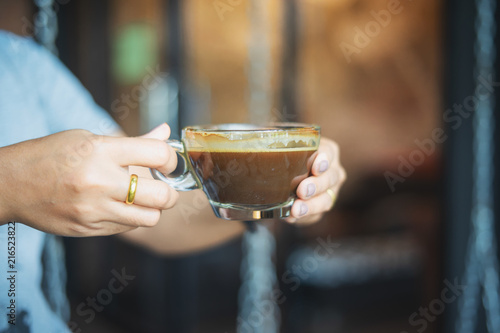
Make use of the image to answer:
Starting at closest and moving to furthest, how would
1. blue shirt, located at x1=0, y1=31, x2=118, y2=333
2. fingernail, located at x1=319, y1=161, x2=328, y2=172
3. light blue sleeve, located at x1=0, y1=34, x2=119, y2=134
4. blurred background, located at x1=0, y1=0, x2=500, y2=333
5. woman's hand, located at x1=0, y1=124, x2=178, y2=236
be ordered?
1. woman's hand, located at x1=0, y1=124, x2=178, y2=236
2. fingernail, located at x1=319, y1=161, x2=328, y2=172
3. blue shirt, located at x1=0, y1=31, x2=118, y2=333
4. light blue sleeve, located at x1=0, y1=34, x2=119, y2=134
5. blurred background, located at x1=0, y1=0, x2=500, y2=333

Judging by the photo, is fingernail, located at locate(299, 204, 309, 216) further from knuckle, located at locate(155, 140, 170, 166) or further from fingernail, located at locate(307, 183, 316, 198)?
knuckle, located at locate(155, 140, 170, 166)

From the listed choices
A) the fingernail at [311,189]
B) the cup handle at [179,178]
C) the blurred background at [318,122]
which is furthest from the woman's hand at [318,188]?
the blurred background at [318,122]

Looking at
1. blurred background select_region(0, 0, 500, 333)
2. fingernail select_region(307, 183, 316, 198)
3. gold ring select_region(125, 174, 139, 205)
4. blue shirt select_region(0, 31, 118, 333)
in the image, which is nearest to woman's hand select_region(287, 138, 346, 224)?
fingernail select_region(307, 183, 316, 198)

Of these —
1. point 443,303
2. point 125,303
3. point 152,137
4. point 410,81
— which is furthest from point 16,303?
point 410,81

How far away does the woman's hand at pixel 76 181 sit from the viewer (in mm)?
768

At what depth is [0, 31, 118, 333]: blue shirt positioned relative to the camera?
1.11 m

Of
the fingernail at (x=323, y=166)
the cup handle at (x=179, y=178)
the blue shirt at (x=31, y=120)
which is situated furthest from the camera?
the blue shirt at (x=31, y=120)

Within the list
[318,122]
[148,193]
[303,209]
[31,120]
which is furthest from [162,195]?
[318,122]

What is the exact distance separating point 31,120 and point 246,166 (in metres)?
0.69

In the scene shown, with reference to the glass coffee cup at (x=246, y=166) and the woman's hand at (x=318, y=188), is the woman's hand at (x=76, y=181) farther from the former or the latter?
the woman's hand at (x=318, y=188)

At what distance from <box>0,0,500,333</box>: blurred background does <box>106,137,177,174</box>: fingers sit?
1.94m

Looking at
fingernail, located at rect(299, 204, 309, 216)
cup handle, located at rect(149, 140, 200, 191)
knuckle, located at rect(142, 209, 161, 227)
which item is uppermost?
cup handle, located at rect(149, 140, 200, 191)

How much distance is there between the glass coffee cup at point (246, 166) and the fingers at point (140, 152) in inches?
2.5

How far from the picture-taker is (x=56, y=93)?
1326 millimetres
